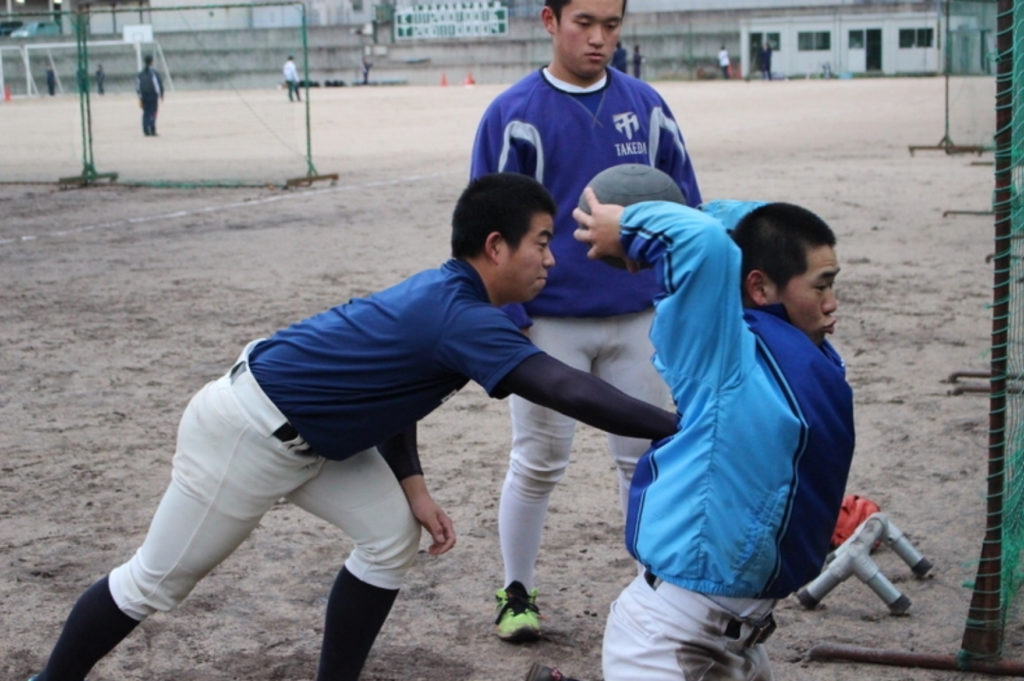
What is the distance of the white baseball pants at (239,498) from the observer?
346cm

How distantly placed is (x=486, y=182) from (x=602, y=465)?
307 cm

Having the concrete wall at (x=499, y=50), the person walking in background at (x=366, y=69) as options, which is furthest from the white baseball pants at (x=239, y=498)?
the person walking in background at (x=366, y=69)

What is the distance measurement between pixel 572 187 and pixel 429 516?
116 cm

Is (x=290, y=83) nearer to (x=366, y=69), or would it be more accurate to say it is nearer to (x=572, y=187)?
(x=572, y=187)

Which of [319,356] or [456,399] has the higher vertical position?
[319,356]

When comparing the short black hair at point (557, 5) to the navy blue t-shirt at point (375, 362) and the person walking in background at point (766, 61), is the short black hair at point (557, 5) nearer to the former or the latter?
the navy blue t-shirt at point (375, 362)

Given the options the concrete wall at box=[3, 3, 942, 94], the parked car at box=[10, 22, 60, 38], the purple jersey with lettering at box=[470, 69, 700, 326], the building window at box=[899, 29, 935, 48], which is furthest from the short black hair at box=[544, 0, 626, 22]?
the building window at box=[899, 29, 935, 48]

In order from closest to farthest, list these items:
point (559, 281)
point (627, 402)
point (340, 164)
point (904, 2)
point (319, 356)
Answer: point (627, 402) < point (319, 356) < point (559, 281) < point (340, 164) < point (904, 2)

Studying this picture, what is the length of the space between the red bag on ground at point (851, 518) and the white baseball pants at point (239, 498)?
2046 millimetres

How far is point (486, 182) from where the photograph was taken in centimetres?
346

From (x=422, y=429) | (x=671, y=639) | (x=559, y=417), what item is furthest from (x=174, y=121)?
(x=671, y=639)

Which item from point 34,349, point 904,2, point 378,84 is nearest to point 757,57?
point 904,2

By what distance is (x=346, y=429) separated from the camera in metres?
3.42

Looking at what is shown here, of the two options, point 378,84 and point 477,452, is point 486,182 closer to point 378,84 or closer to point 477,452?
point 477,452
